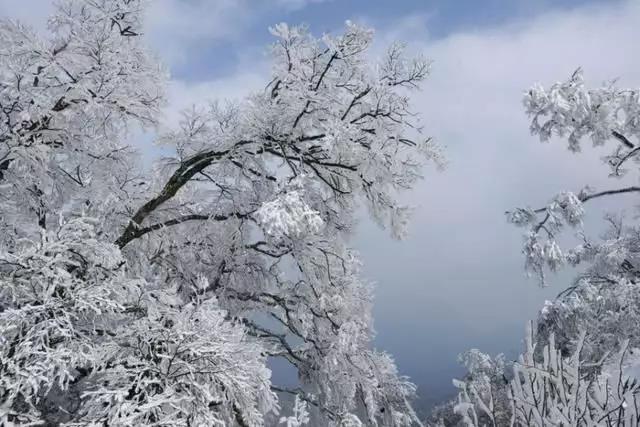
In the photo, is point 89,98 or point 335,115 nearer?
point 89,98

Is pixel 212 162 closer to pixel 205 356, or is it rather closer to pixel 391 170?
pixel 391 170

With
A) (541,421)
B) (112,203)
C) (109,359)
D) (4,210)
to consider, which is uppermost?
(112,203)

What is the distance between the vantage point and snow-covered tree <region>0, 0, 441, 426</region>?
5773 mm

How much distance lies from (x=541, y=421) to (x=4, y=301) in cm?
578

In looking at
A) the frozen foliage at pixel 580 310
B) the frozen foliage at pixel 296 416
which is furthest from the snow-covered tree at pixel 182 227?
the frozen foliage at pixel 580 310

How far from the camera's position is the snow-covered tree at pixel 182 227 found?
5773 millimetres

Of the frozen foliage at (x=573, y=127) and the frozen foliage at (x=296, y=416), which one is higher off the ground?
the frozen foliage at (x=573, y=127)

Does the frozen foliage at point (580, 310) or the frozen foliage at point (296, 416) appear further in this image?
the frozen foliage at point (296, 416)

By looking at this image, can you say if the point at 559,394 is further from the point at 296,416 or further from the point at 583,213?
the point at 583,213

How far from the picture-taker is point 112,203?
8.55 meters

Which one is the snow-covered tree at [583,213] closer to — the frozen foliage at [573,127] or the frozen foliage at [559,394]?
the frozen foliage at [573,127]

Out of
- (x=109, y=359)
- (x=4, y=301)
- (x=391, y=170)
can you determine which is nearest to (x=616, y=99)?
(x=391, y=170)

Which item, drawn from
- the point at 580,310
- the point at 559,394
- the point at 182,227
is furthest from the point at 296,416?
the point at 580,310

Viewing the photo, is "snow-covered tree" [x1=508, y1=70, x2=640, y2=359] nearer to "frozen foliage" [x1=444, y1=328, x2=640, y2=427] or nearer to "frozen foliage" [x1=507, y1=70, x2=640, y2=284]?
"frozen foliage" [x1=507, y1=70, x2=640, y2=284]
